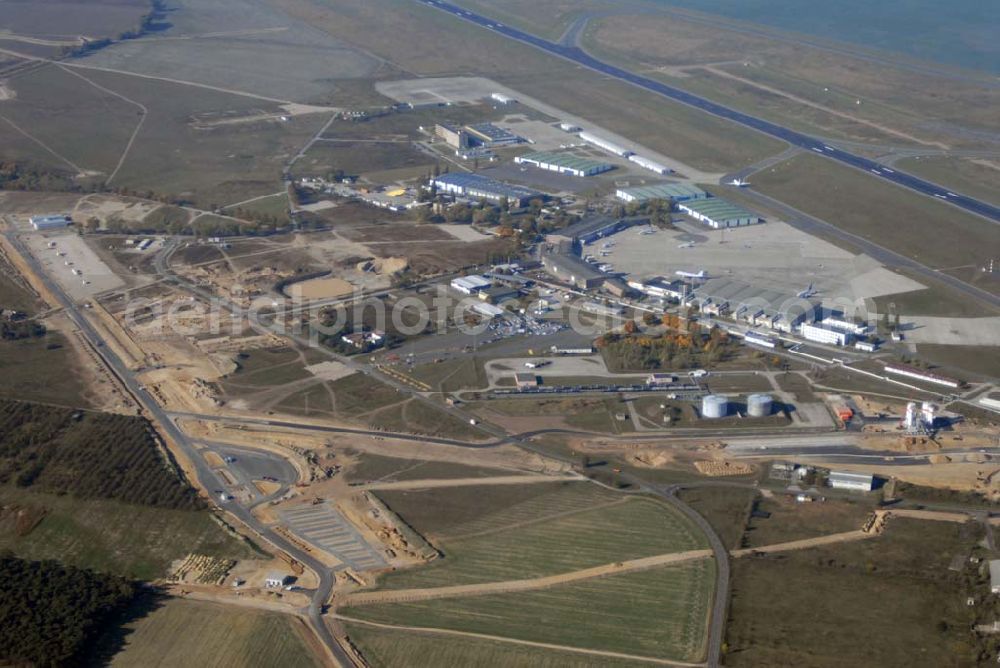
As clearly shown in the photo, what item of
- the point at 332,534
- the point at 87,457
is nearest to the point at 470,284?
the point at 87,457

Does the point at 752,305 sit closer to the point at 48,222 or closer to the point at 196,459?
the point at 196,459

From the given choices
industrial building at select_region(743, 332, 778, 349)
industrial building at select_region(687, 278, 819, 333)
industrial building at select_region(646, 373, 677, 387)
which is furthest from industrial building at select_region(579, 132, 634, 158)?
industrial building at select_region(646, 373, 677, 387)

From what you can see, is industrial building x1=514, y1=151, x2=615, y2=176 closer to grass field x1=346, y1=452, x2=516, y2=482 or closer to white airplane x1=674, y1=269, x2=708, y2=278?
white airplane x1=674, y1=269, x2=708, y2=278

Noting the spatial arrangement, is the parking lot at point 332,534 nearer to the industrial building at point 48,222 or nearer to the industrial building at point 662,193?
the industrial building at point 48,222

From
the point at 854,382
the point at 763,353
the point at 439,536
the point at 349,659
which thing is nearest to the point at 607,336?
the point at 763,353

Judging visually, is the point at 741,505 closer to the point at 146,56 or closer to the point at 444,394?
the point at 444,394
